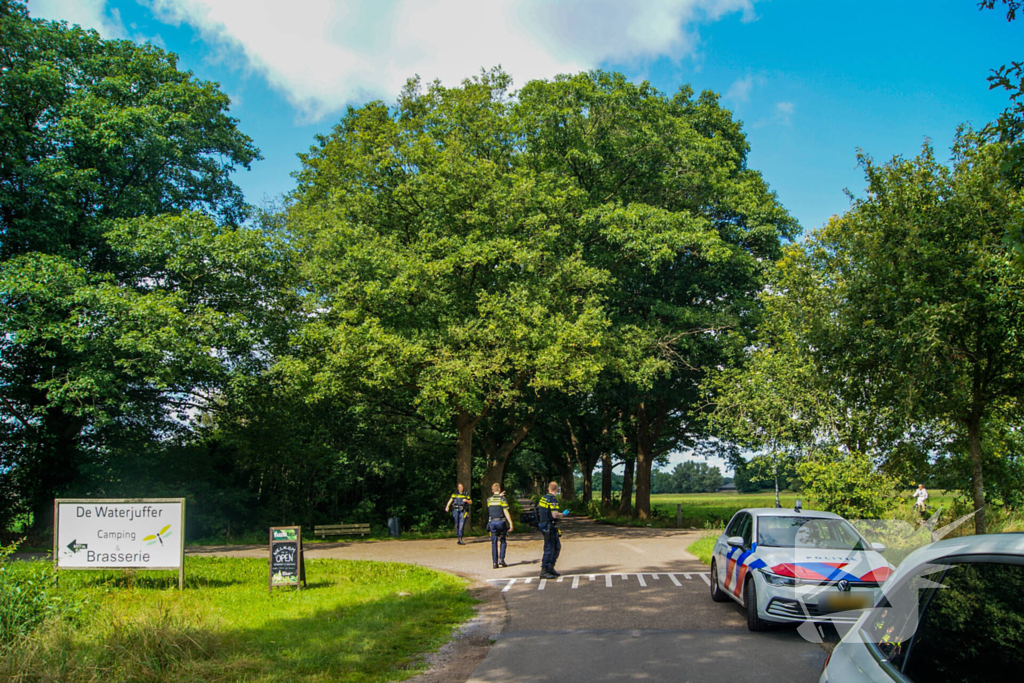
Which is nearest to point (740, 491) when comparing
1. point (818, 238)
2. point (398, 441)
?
point (398, 441)

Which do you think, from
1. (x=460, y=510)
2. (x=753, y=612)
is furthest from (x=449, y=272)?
(x=753, y=612)

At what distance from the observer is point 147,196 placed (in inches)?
913

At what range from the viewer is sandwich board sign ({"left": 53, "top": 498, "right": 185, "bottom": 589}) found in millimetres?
11703

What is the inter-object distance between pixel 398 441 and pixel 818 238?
63.0 ft

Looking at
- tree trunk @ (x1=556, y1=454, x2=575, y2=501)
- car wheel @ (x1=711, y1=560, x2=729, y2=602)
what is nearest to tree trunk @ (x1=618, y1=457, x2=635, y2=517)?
tree trunk @ (x1=556, y1=454, x2=575, y2=501)

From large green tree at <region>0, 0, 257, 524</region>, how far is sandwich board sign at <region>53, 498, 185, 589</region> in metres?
8.09

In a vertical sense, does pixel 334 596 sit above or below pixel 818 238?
below

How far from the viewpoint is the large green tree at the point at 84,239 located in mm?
19594

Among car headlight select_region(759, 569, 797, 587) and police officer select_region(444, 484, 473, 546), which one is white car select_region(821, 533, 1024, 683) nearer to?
car headlight select_region(759, 569, 797, 587)

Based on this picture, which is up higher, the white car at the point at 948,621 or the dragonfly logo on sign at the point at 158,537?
the white car at the point at 948,621

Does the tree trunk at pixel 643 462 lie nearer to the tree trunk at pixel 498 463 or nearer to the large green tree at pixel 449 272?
the tree trunk at pixel 498 463

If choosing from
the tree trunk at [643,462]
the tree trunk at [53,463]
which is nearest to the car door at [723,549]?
the tree trunk at [53,463]

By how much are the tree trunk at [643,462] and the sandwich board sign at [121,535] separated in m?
24.4

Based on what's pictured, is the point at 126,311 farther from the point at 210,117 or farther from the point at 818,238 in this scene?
the point at 818,238
